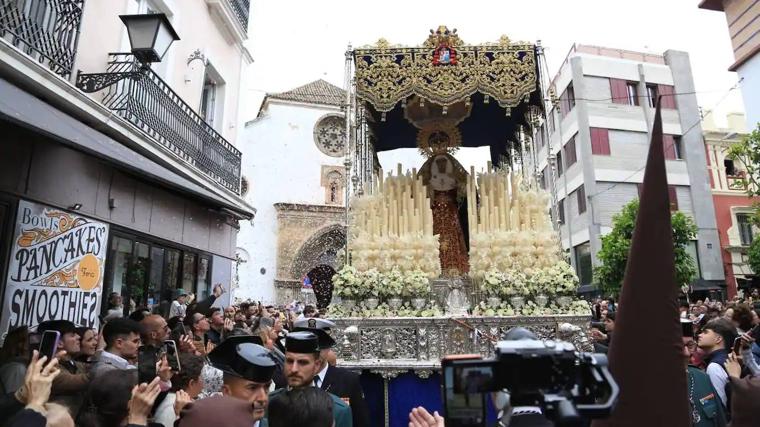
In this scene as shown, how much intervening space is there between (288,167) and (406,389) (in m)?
18.4

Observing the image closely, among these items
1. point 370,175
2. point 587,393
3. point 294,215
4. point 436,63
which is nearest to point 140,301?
point 370,175

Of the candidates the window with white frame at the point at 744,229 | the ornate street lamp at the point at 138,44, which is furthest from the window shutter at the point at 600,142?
the ornate street lamp at the point at 138,44

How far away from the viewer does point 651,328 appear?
1377 millimetres

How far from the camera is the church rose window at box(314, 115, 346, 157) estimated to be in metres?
23.2

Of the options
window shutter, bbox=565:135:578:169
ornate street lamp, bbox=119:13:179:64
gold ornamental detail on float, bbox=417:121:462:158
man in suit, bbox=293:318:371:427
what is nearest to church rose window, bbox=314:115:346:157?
window shutter, bbox=565:135:578:169

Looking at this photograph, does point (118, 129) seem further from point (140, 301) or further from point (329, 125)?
point (329, 125)

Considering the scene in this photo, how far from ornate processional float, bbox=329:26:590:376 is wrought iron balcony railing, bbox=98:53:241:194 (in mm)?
3341

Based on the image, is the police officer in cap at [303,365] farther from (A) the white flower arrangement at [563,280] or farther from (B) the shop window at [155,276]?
(B) the shop window at [155,276]

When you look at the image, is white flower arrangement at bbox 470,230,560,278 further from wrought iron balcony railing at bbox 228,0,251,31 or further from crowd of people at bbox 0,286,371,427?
wrought iron balcony railing at bbox 228,0,251,31

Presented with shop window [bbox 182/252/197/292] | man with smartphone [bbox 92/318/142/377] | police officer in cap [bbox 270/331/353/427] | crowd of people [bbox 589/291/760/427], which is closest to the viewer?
crowd of people [bbox 589/291/760/427]

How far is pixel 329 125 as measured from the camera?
2361cm

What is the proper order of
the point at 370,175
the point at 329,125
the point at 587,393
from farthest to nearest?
the point at 329,125 < the point at 370,175 < the point at 587,393

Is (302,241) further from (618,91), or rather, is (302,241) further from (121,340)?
(121,340)

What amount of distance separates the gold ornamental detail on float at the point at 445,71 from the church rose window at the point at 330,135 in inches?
653
